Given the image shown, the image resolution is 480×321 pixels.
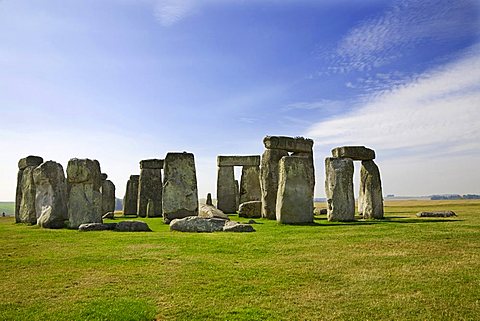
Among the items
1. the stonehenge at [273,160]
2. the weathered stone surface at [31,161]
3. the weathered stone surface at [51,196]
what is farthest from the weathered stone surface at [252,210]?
the weathered stone surface at [31,161]

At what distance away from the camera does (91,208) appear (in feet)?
52.2

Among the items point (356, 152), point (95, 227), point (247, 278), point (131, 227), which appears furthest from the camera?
point (356, 152)

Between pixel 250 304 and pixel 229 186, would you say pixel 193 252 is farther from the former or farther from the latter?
pixel 229 186

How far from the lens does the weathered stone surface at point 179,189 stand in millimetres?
17391

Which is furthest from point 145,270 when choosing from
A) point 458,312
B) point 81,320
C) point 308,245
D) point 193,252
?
point 458,312

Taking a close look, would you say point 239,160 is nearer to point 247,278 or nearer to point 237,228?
point 237,228

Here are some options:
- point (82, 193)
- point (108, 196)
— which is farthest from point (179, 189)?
point (108, 196)

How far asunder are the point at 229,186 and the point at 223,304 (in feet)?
71.3

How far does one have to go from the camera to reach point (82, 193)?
15.8 m

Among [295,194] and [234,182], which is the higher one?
[234,182]

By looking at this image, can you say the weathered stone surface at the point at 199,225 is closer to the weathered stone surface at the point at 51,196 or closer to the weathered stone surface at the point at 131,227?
the weathered stone surface at the point at 131,227

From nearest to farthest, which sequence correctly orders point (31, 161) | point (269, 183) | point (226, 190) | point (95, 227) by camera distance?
point (95, 227) < point (269, 183) < point (31, 161) < point (226, 190)

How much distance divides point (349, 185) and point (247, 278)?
1118 cm

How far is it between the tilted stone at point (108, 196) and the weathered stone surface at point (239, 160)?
760 cm
